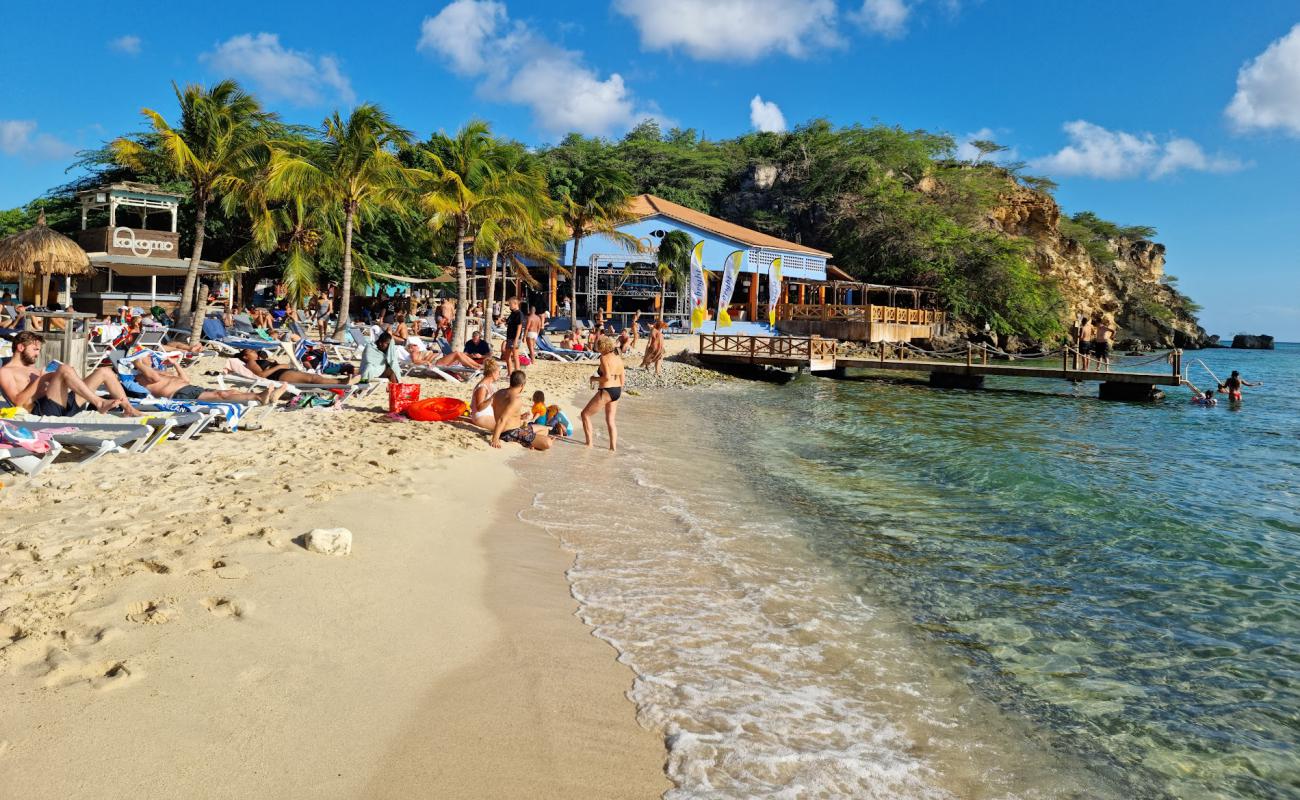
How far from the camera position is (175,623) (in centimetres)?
354

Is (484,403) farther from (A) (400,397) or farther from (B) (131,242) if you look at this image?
(B) (131,242)

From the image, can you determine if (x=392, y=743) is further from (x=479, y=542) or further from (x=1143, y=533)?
(x=1143, y=533)

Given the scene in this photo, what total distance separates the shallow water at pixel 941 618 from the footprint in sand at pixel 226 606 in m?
1.76

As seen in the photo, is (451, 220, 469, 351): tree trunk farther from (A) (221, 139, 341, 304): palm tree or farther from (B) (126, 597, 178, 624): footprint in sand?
(B) (126, 597, 178, 624): footprint in sand

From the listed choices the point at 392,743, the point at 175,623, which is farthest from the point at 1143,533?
the point at 175,623

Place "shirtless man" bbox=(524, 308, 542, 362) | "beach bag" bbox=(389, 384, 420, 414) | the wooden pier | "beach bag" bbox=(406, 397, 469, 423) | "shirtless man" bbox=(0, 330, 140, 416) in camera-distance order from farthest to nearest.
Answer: the wooden pier < "shirtless man" bbox=(524, 308, 542, 362) < "beach bag" bbox=(389, 384, 420, 414) < "beach bag" bbox=(406, 397, 469, 423) < "shirtless man" bbox=(0, 330, 140, 416)

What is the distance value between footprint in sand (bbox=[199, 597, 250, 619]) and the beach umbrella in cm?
2056

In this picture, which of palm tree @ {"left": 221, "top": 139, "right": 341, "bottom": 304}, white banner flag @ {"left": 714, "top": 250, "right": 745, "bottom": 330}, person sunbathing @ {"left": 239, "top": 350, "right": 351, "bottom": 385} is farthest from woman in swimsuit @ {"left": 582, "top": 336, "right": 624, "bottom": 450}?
white banner flag @ {"left": 714, "top": 250, "right": 745, "bottom": 330}

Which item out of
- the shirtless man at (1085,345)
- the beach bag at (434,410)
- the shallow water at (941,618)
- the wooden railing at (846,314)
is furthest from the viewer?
the wooden railing at (846,314)

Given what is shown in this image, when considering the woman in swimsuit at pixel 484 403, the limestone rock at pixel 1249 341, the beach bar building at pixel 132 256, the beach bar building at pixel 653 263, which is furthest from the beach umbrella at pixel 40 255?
the limestone rock at pixel 1249 341

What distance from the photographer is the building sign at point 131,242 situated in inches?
982

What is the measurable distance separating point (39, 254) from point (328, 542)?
65.7 feet

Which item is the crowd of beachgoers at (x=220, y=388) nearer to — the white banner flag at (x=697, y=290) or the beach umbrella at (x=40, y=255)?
the beach umbrella at (x=40, y=255)

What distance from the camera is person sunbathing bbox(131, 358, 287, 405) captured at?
9.86m
